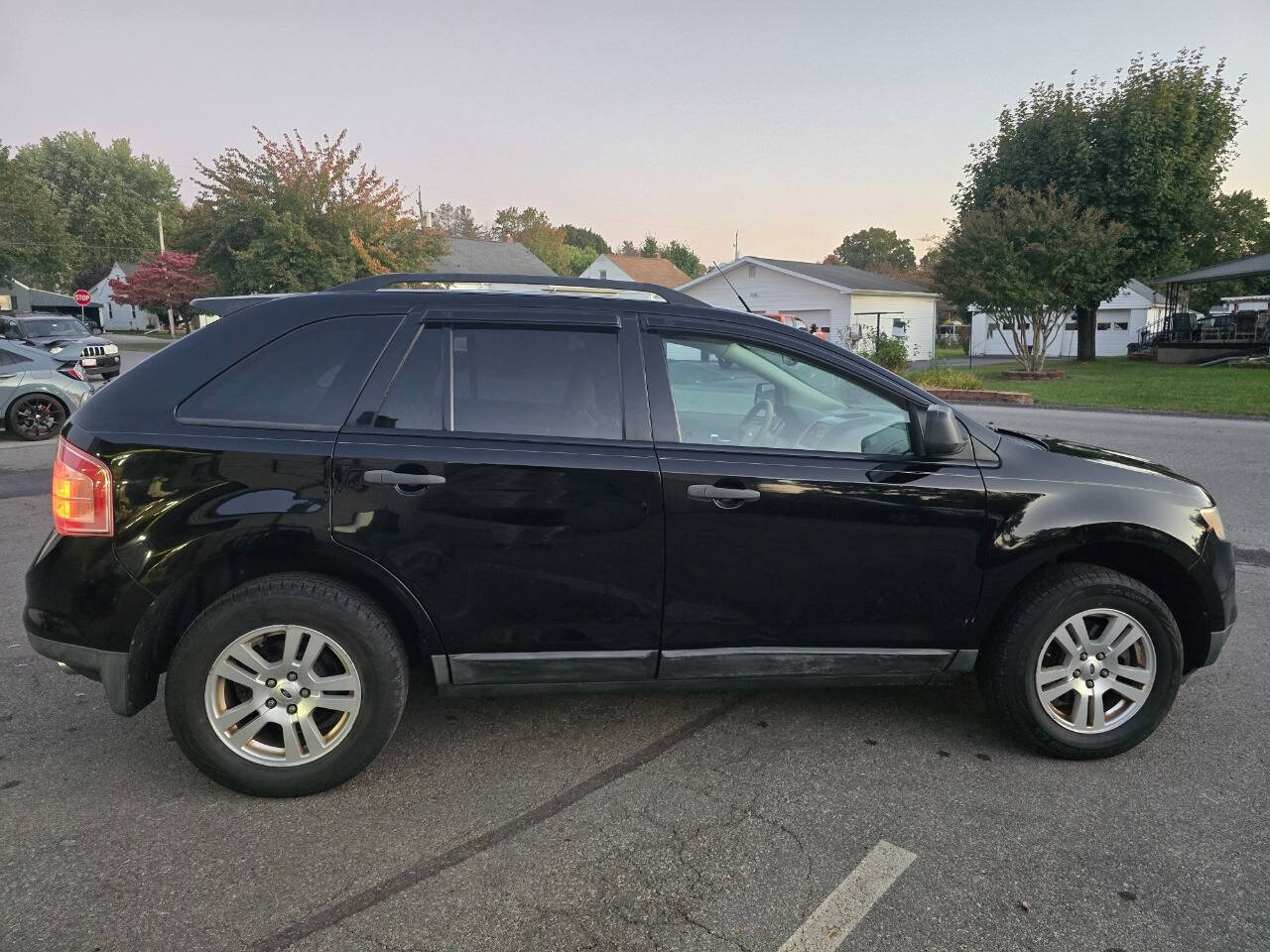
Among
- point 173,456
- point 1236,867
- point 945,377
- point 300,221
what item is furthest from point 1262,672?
point 300,221

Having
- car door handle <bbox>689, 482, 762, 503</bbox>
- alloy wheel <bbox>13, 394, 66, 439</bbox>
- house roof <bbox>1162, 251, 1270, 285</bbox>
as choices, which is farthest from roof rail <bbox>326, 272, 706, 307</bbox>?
house roof <bbox>1162, 251, 1270, 285</bbox>

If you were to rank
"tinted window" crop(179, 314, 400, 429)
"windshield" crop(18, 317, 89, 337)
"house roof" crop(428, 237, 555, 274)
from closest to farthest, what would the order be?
1. "tinted window" crop(179, 314, 400, 429)
2. "windshield" crop(18, 317, 89, 337)
3. "house roof" crop(428, 237, 555, 274)

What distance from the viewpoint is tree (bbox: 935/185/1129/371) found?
24016mm

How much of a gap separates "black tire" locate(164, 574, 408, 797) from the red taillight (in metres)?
0.47

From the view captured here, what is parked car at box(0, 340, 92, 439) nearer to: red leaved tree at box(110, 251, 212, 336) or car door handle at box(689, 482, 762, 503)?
car door handle at box(689, 482, 762, 503)

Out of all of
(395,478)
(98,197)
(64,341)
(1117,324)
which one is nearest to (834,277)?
(1117,324)

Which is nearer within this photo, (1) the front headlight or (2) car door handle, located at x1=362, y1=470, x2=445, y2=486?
(2) car door handle, located at x1=362, y1=470, x2=445, y2=486

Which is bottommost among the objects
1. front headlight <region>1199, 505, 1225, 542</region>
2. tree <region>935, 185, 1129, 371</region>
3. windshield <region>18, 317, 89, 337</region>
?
front headlight <region>1199, 505, 1225, 542</region>

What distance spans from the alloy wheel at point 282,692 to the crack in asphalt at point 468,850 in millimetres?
608

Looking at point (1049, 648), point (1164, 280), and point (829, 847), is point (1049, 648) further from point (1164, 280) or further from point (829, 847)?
point (1164, 280)

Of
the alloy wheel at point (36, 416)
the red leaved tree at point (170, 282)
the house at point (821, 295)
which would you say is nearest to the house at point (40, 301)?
the red leaved tree at point (170, 282)

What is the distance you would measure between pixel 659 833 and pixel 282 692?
1.36 m

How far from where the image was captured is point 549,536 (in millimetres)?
3029

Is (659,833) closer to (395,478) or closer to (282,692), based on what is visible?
(282,692)
